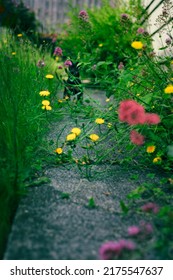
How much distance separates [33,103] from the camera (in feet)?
8.20

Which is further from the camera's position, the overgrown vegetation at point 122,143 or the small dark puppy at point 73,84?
the small dark puppy at point 73,84

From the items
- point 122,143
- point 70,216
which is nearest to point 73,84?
point 122,143

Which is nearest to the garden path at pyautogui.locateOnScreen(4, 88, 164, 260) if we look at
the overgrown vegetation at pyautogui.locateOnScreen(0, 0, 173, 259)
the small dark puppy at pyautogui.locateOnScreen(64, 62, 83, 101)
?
the overgrown vegetation at pyautogui.locateOnScreen(0, 0, 173, 259)

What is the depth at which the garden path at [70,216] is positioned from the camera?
1171mm

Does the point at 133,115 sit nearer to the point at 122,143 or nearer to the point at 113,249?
the point at 113,249

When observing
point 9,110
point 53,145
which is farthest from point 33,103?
point 9,110

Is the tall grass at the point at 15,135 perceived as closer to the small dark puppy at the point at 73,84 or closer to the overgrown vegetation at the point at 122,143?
the overgrown vegetation at the point at 122,143

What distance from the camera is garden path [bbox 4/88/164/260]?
1171 mm

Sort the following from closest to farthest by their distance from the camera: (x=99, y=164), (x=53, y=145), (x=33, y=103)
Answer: (x=99, y=164) → (x=53, y=145) → (x=33, y=103)

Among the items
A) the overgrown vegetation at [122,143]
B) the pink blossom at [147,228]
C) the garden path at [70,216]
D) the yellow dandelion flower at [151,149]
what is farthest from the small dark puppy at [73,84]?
the pink blossom at [147,228]
